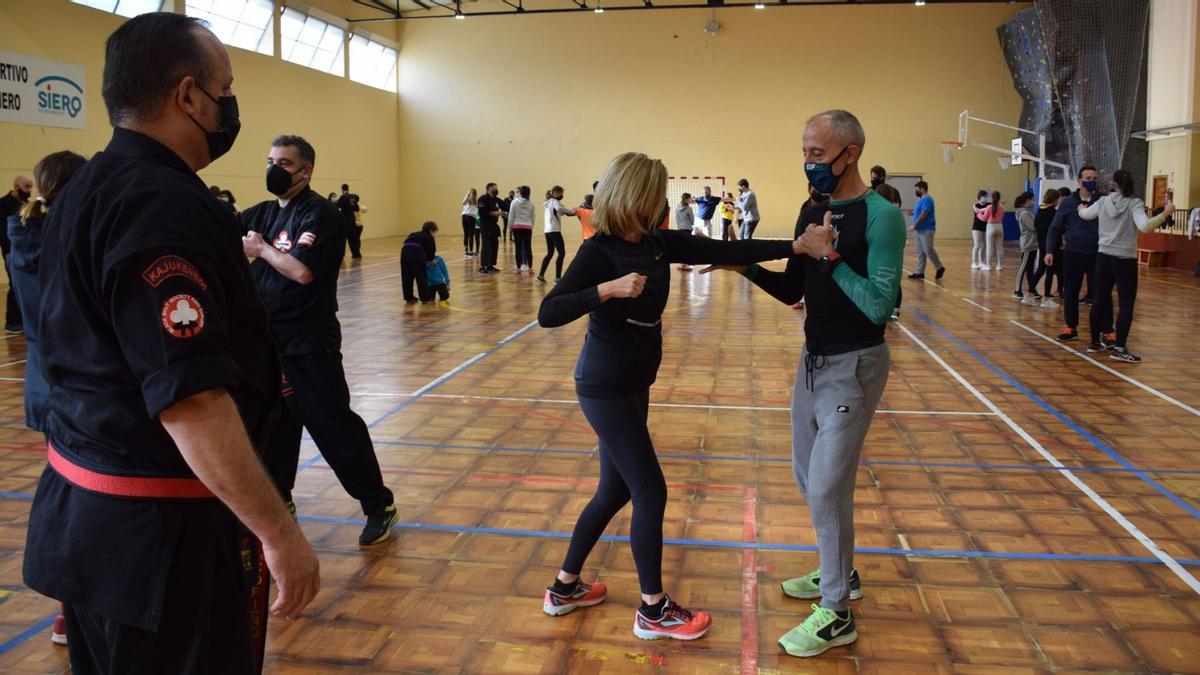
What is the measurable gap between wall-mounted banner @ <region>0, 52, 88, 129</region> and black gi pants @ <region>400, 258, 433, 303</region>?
813 centimetres

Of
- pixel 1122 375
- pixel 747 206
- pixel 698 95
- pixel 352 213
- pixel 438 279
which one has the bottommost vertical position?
pixel 1122 375

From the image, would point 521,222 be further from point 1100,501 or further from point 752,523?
point 1100,501

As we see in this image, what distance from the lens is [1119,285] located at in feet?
27.9

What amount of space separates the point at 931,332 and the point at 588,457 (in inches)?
246

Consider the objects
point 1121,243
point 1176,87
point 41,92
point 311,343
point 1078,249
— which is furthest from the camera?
point 1176,87

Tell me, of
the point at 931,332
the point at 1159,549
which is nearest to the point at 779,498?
the point at 1159,549

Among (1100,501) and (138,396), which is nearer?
(138,396)

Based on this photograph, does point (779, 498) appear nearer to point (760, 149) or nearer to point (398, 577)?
point (398, 577)

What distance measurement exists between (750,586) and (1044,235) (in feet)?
34.9

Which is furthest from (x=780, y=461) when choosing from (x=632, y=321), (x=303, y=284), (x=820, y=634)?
(x=303, y=284)

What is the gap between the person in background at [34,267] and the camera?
3.46 meters

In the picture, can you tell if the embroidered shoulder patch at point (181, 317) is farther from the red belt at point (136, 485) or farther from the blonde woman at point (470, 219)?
the blonde woman at point (470, 219)

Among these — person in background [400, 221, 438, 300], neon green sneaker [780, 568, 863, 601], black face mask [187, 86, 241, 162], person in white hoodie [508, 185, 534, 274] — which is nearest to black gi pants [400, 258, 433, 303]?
person in background [400, 221, 438, 300]

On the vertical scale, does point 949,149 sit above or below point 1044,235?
above
